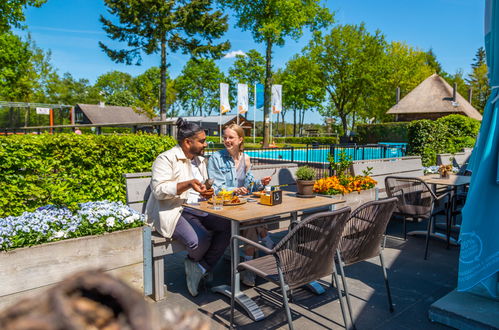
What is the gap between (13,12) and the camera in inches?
516

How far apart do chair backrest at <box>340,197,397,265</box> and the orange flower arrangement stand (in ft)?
6.99

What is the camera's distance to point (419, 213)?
508 centimetres

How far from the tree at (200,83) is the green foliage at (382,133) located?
34.1 m

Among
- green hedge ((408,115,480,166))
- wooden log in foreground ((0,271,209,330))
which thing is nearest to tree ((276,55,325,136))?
green hedge ((408,115,480,166))

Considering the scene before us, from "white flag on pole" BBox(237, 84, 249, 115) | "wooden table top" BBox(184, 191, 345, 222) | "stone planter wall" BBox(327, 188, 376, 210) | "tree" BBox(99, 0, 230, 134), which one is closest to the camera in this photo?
"wooden table top" BBox(184, 191, 345, 222)

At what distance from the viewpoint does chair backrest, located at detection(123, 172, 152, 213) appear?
404cm

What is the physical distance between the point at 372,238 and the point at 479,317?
1.05m

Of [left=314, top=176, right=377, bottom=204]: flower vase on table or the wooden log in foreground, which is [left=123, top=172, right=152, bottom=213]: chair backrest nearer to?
[left=314, top=176, right=377, bottom=204]: flower vase on table

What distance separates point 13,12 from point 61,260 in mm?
14118

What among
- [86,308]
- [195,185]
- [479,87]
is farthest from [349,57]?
[86,308]

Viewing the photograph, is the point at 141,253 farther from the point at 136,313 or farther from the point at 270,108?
the point at 270,108

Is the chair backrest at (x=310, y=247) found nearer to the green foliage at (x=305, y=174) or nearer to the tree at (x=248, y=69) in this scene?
the green foliage at (x=305, y=174)

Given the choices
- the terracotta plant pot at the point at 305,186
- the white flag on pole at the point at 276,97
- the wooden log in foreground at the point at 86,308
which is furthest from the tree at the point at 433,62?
the wooden log in foreground at the point at 86,308

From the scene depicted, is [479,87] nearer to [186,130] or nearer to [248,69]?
[248,69]
